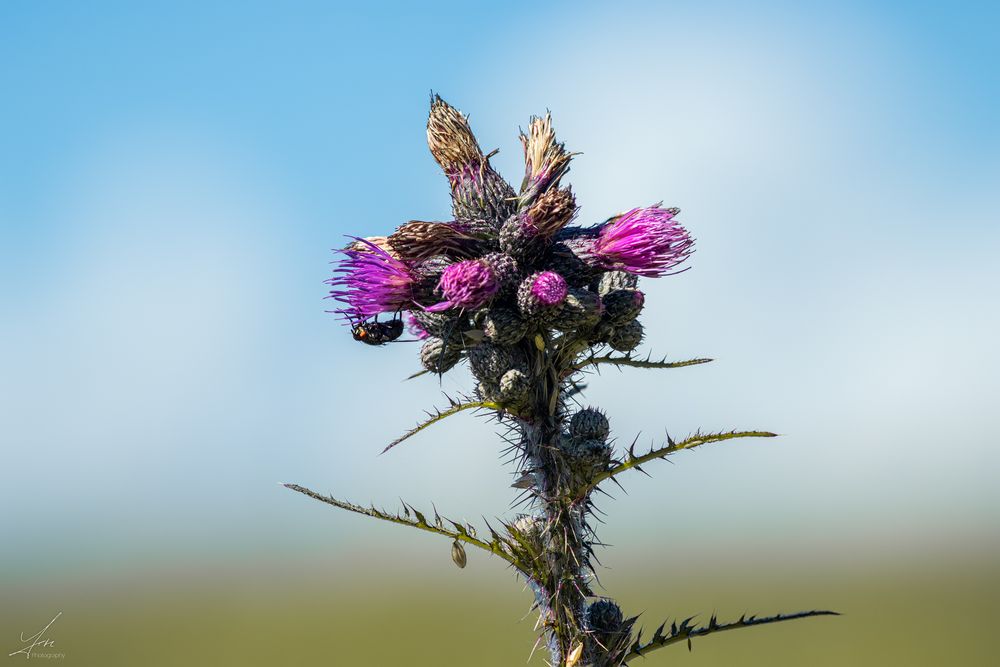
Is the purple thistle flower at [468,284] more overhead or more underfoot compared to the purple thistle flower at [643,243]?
more underfoot

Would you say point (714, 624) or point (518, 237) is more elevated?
point (518, 237)

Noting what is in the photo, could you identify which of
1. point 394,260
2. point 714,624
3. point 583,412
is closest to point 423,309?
point 394,260

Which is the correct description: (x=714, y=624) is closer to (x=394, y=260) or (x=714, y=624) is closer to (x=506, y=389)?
(x=506, y=389)

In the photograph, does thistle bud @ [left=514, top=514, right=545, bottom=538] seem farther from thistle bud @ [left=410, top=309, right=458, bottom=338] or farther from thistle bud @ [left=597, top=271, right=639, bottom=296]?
thistle bud @ [left=597, top=271, right=639, bottom=296]

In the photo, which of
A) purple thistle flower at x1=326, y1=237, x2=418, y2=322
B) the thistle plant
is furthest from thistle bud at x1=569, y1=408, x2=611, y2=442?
purple thistle flower at x1=326, y1=237, x2=418, y2=322

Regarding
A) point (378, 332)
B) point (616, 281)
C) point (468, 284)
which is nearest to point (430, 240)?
point (468, 284)

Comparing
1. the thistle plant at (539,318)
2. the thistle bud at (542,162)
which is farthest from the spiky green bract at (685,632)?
the thistle bud at (542,162)

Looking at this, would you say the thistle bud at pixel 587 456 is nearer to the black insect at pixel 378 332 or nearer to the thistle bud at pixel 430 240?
the thistle bud at pixel 430 240
